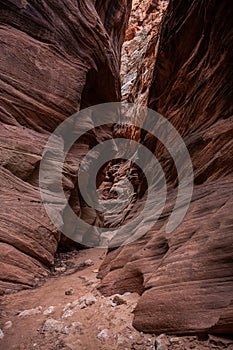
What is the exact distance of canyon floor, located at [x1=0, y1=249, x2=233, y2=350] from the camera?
316 centimetres

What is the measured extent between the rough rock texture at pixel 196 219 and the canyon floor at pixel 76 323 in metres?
0.16

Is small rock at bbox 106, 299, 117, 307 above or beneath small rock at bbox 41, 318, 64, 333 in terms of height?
above

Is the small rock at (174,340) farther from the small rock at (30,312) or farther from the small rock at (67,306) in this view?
the small rock at (30,312)

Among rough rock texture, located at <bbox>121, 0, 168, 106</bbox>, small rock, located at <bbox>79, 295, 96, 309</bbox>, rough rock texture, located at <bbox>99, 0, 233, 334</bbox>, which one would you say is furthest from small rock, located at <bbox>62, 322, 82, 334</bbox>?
rough rock texture, located at <bbox>121, 0, 168, 106</bbox>

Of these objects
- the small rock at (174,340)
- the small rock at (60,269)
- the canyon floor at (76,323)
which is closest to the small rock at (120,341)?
the canyon floor at (76,323)

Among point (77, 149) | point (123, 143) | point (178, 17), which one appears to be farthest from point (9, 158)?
point (123, 143)

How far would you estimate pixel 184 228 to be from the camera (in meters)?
4.28

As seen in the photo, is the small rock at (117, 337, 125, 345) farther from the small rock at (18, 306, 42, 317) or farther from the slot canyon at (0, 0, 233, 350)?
the small rock at (18, 306, 42, 317)

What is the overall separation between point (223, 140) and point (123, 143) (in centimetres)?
1757

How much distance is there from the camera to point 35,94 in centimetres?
901

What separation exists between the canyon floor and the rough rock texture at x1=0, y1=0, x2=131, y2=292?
994mm

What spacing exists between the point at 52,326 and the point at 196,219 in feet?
8.19

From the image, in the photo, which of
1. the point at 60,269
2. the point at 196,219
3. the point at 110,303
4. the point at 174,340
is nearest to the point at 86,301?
the point at 110,303

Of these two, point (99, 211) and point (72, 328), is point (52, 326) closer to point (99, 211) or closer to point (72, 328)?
point (72, 328)
